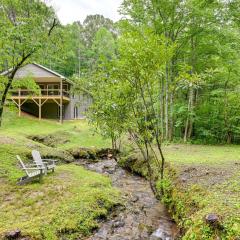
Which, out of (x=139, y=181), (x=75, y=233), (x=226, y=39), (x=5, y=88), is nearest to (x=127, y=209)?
(x=75, y=233)

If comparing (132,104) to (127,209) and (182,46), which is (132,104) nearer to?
(127,209)

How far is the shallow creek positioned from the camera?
20.2ft

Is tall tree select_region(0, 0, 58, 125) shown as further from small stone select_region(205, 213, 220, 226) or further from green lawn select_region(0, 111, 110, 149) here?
small stone select_region(205, 213, 220, 226)

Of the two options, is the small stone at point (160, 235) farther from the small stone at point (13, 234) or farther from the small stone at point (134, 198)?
the small stone at point (13, 234)

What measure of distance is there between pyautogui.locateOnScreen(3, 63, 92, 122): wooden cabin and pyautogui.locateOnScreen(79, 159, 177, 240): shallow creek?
1940cm

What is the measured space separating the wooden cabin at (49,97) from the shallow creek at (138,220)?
63.6 ft

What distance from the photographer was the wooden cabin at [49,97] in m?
28.4

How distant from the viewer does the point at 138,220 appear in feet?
23.1

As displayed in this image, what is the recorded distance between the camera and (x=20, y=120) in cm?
2711

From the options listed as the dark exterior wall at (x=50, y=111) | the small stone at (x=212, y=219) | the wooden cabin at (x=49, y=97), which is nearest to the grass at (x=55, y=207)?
the small stone at (x=212, y=219)

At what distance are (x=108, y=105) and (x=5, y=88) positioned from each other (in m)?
5.80

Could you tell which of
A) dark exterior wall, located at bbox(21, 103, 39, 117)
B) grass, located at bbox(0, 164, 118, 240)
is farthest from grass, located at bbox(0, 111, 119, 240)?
dark exterior wall, located at bbox(21, 103, 39, 117)

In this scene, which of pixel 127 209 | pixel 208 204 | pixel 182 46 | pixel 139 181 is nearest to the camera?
pixel 208 204

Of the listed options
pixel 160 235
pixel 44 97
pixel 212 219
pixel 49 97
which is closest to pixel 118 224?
pixel 160 235
